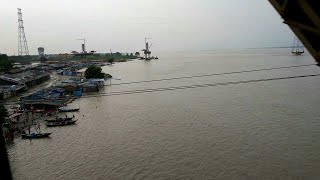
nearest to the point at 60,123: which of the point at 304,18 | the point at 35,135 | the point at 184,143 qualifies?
the point at 35,135

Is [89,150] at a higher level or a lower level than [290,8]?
lower

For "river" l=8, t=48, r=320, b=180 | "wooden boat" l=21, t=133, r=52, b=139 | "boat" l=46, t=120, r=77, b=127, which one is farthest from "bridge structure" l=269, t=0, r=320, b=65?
"boat" l=46, t=120, r=77, b=127

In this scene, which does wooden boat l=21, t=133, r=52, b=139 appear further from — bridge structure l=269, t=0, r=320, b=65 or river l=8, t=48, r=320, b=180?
bridge structure l=269, t=0, r=320, b=65

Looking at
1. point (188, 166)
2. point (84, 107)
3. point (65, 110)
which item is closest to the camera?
point (188, 166)

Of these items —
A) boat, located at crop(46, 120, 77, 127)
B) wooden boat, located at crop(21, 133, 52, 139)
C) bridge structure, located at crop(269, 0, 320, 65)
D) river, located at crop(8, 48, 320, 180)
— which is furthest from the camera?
boat, located at crop(46, 120, 77, 127)

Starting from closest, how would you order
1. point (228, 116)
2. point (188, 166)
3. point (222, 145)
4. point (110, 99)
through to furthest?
point (188, 166), point (222, 145), point (228, 116), point (110, 99)

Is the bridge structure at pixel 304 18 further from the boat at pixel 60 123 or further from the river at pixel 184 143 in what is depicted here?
the boat at pixel 60 123

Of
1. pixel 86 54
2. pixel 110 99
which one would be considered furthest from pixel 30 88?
pixel 86 54

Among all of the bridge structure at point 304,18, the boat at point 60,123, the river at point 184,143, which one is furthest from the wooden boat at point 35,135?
the bridge structure at point 304,18

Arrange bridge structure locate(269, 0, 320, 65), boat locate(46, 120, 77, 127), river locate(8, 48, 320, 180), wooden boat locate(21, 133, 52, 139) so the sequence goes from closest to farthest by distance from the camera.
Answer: bridge structure locate(269, 0, 320, 65) < river locate(8, 48, 320, 180) < wooden boat locate(21, 133, 52, 139) < boat locate(46, 120, 77, 127)

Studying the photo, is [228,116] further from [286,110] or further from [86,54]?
[86,54]

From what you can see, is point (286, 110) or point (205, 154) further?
point (286, 110)
